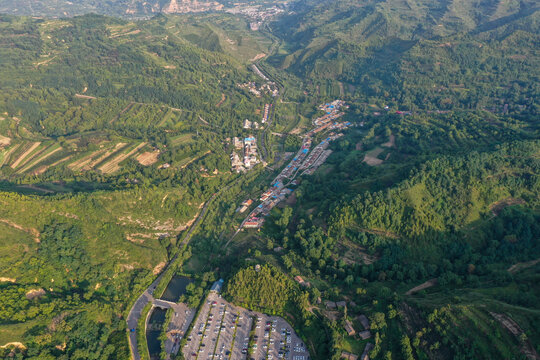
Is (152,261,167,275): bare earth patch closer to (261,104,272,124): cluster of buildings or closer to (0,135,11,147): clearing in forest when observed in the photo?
(0,135,11,147): clearing in forest

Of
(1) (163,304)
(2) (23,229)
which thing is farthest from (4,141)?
(1) (163,304)

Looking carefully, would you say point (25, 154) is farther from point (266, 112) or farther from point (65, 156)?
point (266, 112)

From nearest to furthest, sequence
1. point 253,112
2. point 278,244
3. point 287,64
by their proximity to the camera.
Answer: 1. point 278,244
2. point 253,112
3. point 287,64

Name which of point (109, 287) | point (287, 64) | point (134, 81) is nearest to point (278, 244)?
point (109, 287)

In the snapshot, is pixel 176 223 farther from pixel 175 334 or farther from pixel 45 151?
pixel 45 151

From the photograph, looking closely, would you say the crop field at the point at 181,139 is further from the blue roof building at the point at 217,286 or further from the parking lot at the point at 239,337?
the parking lot at the point at 239,337
